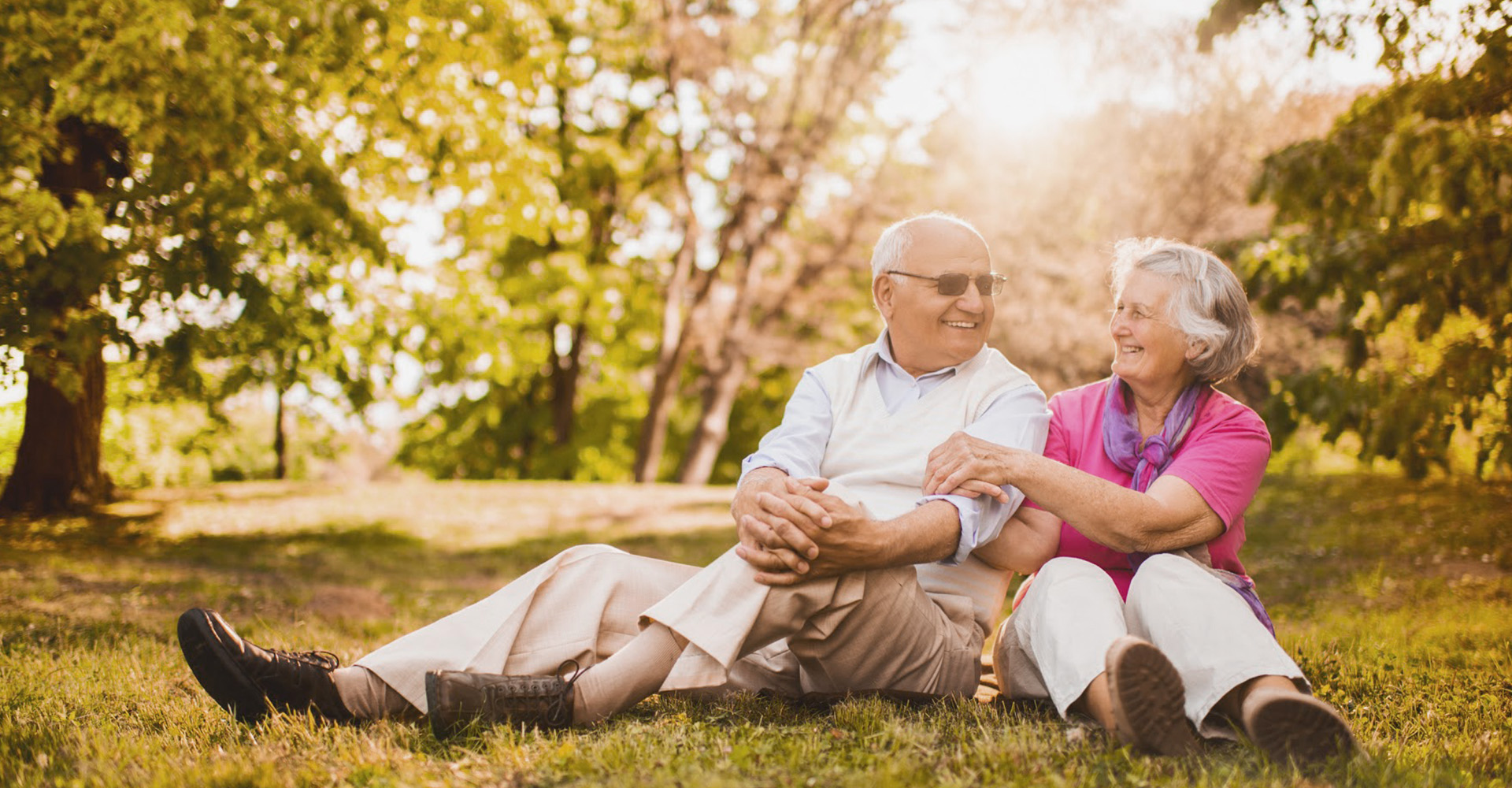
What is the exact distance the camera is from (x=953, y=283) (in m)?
3.96

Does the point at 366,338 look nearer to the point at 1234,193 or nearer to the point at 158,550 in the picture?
the point at 158,550

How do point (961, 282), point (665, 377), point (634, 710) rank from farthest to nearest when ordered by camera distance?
point (665, 377), point (961, 282), point (634, 710)

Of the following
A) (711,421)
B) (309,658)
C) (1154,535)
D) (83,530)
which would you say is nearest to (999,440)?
(1154,535)

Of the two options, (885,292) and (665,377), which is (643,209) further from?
(885,292)

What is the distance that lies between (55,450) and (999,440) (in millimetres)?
10522

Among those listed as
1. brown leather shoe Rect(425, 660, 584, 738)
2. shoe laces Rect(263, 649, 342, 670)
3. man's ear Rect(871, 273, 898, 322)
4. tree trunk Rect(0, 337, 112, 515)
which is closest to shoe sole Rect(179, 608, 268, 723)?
shoe laces Rect(263, 649, 342, 670)

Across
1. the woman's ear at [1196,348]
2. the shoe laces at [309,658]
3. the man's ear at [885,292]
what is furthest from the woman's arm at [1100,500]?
the shoe laces at [309,658]

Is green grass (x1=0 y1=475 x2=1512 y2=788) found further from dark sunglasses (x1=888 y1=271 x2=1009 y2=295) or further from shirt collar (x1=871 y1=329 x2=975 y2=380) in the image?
dark sunglasses (x1=888 y1=271 x2=1009 y2=295)

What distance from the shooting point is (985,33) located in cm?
1458

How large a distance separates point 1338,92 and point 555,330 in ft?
49.8

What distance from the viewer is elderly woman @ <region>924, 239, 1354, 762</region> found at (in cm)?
281

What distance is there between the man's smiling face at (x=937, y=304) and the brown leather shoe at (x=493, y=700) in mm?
1724

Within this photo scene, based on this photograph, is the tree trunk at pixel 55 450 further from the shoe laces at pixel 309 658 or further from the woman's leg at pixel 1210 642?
the woman's leg at pixel 1210 642

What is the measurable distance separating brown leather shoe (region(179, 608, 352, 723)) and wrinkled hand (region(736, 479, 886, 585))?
1.35 m
